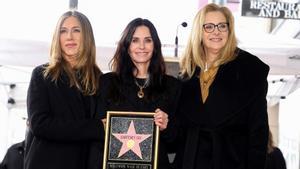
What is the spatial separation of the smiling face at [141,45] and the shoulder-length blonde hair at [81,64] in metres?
0.23

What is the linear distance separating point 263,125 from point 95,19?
3.59 meters

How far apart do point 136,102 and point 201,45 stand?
0.53 meters

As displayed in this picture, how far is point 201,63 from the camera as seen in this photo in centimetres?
266

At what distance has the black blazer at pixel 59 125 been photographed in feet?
7.80

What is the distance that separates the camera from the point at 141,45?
249 cm

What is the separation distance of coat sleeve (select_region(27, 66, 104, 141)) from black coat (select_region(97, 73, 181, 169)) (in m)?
0.10

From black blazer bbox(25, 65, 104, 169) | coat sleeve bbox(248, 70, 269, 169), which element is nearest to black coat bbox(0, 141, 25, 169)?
black blazer bbox(25, 65, 104, 169)

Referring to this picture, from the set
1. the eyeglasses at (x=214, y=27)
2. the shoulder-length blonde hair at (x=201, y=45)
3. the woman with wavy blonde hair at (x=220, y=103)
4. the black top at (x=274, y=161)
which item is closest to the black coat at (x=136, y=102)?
the woman with wavy blonde hair at (x=220, y=103)

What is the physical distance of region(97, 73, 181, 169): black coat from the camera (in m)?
2.44

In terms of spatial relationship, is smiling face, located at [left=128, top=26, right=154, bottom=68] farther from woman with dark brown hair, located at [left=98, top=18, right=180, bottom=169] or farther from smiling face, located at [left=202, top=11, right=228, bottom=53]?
smiling face, located at [left=202, top=11, right=228, bottom=53]

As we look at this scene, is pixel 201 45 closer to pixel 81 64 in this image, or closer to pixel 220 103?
pixel 220 103

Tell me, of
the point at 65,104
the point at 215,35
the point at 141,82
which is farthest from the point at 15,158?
the point at 215,35

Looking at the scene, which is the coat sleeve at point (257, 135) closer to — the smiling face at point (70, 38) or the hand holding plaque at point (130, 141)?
the hand holding plaque at point (130, 141)

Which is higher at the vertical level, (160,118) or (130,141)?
(160,118)
